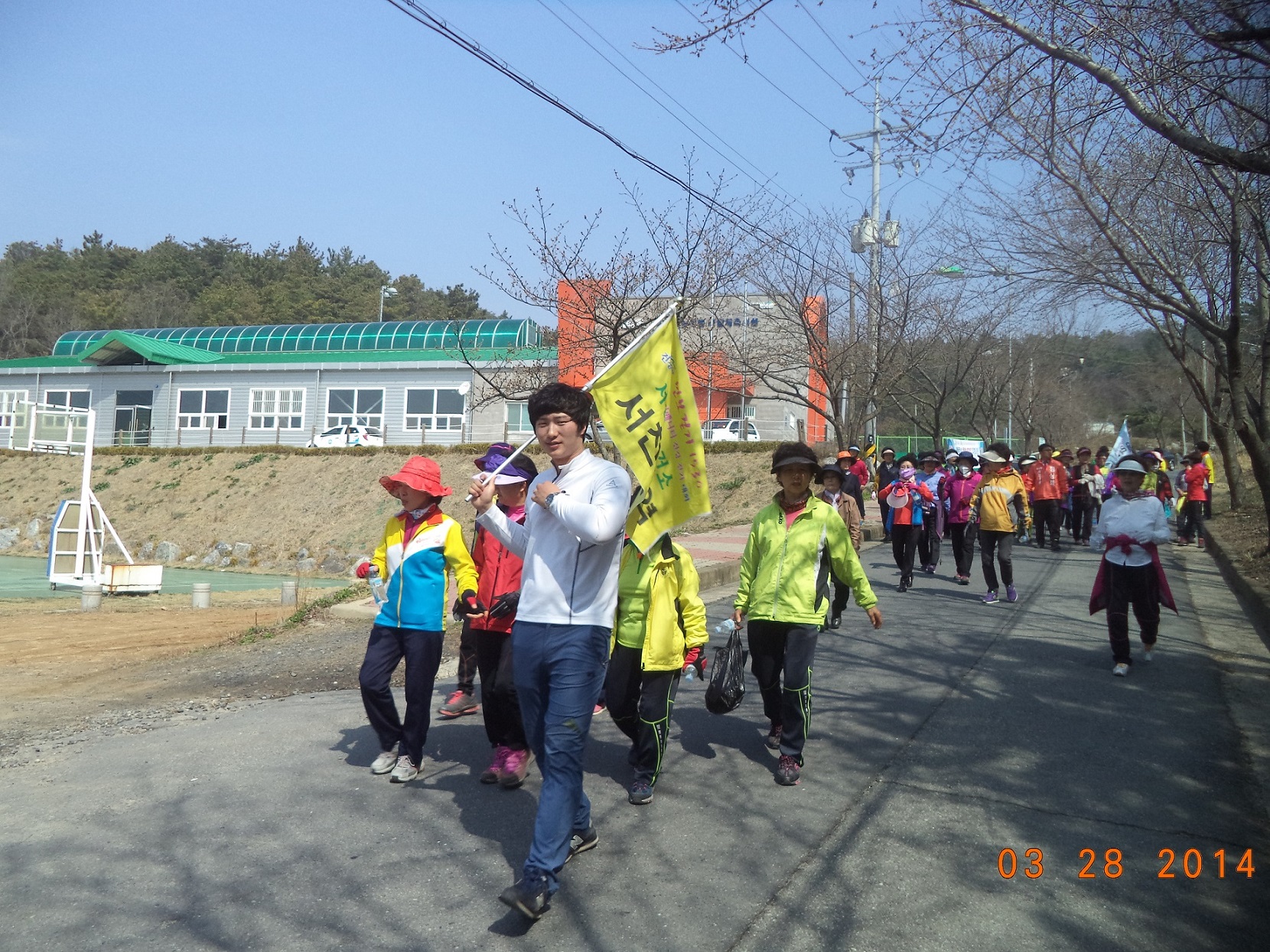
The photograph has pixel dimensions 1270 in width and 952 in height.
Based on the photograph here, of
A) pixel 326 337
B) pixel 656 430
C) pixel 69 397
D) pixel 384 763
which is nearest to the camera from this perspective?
pixel 656 430

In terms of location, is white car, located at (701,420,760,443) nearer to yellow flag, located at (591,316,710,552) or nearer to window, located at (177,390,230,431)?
window, located at (177,390,230,431)

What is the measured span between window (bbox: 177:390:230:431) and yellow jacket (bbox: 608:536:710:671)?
41.1m

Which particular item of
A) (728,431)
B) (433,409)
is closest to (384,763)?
(728,431)

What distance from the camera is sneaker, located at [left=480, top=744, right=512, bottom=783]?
209 inches

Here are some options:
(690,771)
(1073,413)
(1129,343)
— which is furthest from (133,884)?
(1129,343)

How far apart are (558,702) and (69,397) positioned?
154 feet

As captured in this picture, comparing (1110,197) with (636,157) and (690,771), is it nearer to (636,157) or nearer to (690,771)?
(636,157)

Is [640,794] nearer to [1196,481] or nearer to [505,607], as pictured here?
[505,607]

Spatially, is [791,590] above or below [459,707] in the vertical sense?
above

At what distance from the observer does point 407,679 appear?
17.5 feet

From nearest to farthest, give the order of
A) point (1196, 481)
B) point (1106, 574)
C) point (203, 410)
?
point (1106, 574) < point (1196, 481) < point (203, 410)

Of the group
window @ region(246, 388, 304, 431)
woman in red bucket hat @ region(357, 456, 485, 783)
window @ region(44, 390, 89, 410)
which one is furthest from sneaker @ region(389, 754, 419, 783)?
window @ region(44, 390, 89, 410)

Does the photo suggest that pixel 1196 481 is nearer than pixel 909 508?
No

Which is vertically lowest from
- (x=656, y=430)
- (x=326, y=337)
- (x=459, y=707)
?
(x=459, y=707)
